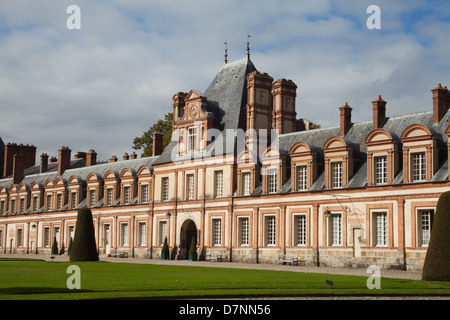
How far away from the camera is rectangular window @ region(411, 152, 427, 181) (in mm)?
32781

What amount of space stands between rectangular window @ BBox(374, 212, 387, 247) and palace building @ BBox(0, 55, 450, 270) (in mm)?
56

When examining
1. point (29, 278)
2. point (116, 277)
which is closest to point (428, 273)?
point (116, 277)

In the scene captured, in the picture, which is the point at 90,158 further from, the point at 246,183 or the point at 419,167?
the point at 419,167

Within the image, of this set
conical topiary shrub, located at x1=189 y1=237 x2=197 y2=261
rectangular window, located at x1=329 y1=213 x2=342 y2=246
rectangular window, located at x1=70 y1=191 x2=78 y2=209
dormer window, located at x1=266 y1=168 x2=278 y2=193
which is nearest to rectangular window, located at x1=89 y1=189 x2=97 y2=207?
rectangular window, located at x1=70 y1=191 x2=78 y2=209

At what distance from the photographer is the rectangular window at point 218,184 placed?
145ft

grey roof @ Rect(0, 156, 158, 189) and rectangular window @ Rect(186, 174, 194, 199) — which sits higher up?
grey roof @ Rect(0, 156, 158, 189)

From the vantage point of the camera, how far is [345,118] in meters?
38.6

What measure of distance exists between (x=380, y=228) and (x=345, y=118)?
716 cm

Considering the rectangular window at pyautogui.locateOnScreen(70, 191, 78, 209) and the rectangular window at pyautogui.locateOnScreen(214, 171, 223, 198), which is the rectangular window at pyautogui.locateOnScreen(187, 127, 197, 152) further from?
the rectangular window at pyautogui.locateOnScreen(70, 191, 78, 209)

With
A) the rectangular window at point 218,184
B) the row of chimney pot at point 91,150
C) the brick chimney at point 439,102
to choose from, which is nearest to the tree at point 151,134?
the row of chimney pot at point 91,150

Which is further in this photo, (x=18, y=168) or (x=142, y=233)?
(x=18, y=168)

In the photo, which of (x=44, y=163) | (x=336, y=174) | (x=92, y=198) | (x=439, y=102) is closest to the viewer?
(x=439, y=102)

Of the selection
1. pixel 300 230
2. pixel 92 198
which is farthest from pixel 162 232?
pixel 300 230

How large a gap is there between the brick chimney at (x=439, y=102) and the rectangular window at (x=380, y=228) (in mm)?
5343
